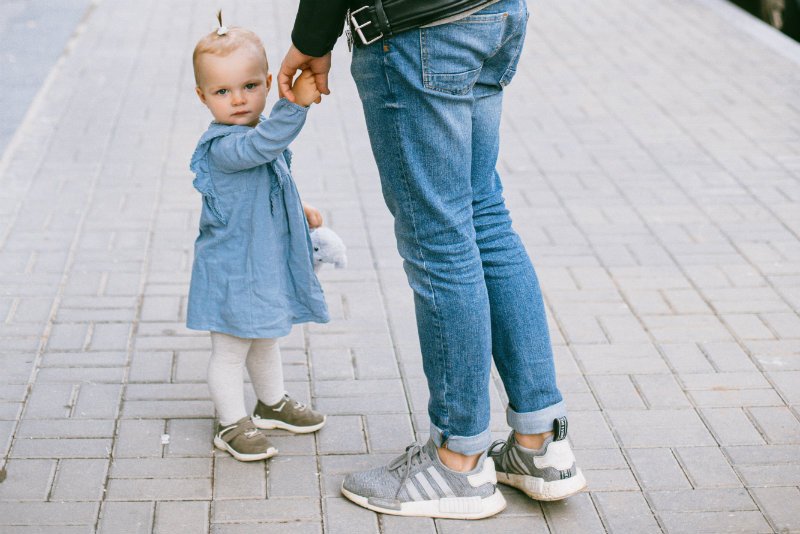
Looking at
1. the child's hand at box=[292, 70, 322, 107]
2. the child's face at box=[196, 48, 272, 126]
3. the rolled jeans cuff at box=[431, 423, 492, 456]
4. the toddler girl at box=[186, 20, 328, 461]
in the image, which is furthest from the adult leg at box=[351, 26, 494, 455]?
the child's face at box=[196, 48, 272, 126]

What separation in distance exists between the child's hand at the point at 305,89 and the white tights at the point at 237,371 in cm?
77

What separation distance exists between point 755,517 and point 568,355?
3.32 ft

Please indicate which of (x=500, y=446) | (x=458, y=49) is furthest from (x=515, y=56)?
(x=500, y=446)

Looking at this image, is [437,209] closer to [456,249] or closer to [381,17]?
[456,249]

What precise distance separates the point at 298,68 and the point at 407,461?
1.09 m

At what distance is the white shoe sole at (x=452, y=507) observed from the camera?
2.76m

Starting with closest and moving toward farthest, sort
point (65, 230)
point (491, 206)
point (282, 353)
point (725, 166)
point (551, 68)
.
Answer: point (491, 206) → point (282, 353) → point (65, 230) → point (725, 166) → point (551, 68)

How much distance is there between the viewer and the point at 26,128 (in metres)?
5.73

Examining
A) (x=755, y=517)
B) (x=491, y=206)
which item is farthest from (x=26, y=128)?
(x=755, y=517)

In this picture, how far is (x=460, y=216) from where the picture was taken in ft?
8.29

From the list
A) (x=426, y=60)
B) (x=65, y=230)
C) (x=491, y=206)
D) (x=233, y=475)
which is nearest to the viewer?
(x=426, y=60)

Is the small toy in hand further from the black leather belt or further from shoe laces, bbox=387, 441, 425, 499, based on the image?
the black leather belt

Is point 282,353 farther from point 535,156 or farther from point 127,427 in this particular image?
point 535,156

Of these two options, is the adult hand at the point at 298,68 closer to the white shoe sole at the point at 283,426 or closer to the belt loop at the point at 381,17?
the belt loop at the point at 381,17
